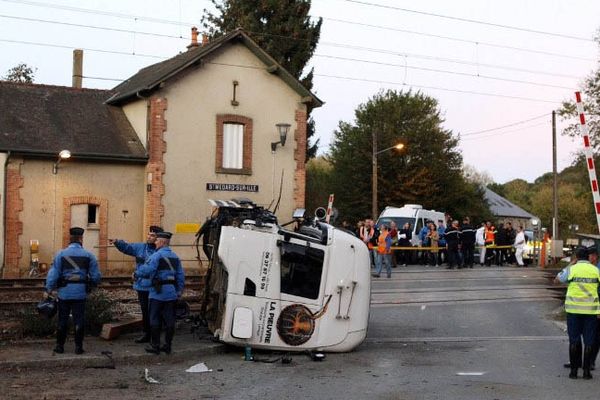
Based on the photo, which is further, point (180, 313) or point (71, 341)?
point (180, 313)

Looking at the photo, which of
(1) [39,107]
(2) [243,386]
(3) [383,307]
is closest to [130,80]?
(1) [39,107]

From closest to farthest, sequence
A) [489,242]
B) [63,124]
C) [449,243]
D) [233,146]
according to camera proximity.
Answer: [449,243], [63,124], [233,146], [489,242]

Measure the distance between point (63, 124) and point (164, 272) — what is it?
1846 cm

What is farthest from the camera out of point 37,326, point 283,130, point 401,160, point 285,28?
point 401,160

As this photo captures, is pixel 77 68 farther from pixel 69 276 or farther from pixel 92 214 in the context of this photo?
pixel 69 276

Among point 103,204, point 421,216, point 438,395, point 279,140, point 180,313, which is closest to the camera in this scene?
point 438,395

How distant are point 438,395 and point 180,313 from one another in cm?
510

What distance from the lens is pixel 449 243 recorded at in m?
28.3

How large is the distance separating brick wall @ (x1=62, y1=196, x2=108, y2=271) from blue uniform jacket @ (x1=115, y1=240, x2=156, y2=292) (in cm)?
1448

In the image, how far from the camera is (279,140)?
3067cm

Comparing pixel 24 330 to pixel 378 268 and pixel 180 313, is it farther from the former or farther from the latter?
pixel 378 268

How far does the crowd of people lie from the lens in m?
28.1

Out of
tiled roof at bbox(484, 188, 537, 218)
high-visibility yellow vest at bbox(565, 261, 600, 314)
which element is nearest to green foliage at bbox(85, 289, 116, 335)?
high-visibility yellow vest at bbox(565, 261, 600, 314)

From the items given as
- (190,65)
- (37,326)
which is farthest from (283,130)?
(37,326)
